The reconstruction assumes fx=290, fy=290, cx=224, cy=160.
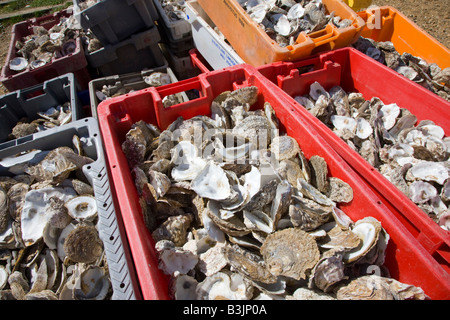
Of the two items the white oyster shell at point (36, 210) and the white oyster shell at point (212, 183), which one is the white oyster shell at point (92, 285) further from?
the white oyster shell at point (212, 183)

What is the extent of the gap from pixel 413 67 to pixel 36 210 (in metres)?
2.87

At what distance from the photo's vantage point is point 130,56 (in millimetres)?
2844

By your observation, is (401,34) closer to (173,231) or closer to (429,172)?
(429,172)

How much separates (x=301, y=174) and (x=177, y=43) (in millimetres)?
2056

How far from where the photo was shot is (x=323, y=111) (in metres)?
2.05

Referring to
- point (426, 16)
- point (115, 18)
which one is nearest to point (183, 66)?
point (115, 18)

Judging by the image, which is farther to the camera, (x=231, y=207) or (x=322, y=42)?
(x=322, y=42)

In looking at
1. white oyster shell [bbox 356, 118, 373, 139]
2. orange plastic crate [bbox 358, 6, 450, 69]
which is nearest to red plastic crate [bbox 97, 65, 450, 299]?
white oyster shell [bbox 356, 118, 373, 139]

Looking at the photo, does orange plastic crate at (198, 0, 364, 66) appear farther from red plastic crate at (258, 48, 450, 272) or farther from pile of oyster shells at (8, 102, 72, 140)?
pile of oyster shells at (8, 102, 72, 140)

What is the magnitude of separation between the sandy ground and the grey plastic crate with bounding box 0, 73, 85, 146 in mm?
2599

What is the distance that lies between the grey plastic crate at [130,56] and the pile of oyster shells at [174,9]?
389 mm

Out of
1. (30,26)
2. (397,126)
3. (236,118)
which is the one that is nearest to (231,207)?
(236,118)

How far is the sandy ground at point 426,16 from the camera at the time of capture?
422 cm

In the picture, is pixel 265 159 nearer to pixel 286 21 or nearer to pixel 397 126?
pixel 397 126
